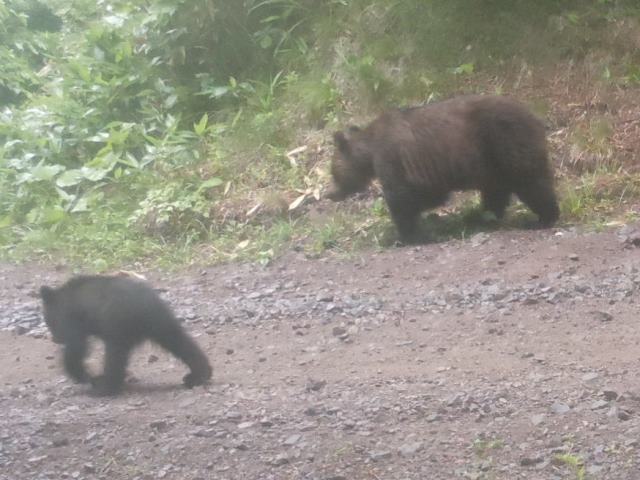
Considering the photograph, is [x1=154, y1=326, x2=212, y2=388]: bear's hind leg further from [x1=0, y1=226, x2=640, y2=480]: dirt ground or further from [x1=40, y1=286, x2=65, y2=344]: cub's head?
[x1=40, y1=286, x2=65, y2=344]: cub's head

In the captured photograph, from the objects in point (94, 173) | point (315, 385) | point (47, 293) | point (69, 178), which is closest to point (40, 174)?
point (69, 178)

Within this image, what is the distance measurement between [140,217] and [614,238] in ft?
12.5

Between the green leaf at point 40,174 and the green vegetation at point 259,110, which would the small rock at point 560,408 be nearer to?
the green vegetation at point 259,110

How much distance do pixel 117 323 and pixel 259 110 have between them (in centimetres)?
564

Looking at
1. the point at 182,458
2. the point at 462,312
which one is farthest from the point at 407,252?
the point at 182,458

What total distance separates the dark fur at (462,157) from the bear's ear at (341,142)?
252mm

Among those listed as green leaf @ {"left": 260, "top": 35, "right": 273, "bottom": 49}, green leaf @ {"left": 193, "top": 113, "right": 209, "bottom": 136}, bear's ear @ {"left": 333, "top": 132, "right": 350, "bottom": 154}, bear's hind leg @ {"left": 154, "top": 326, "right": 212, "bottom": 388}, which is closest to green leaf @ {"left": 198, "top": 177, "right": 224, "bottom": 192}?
green leaf @ {"left": 193, "top": 113, "right": 209, "bottom": 136}

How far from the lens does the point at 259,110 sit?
34.8 feet

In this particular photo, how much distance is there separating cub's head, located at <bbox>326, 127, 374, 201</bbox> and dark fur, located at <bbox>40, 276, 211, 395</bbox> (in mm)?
3680

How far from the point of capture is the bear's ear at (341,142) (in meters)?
8.79

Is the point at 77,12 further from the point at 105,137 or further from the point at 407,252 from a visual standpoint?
the point at 407,252

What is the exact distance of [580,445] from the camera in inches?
150

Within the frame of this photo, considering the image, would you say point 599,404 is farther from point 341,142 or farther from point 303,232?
point 341,142

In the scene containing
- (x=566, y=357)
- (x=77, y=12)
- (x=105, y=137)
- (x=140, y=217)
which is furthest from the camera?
(x=77, y=12)
